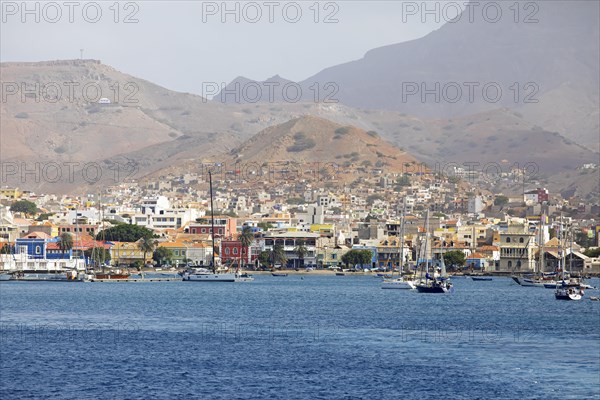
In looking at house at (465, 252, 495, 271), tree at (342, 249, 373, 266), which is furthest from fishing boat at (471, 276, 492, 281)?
tree at (342, 249, 373, 266)

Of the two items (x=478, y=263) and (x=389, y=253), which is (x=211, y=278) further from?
(x=478, y=263)

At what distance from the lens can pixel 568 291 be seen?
8638 cm

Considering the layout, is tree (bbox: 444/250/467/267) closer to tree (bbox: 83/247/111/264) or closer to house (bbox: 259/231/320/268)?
house (bbox: 259/231/320/268)

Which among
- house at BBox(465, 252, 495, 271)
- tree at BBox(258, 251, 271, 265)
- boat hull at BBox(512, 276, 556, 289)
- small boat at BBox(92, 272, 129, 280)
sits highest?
tree at BBox(258, 251, 271, 265)

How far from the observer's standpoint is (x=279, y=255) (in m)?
149

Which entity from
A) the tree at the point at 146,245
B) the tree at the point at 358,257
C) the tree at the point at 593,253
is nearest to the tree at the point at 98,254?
the tree at the point at 146,245

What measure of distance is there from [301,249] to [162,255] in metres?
15.1

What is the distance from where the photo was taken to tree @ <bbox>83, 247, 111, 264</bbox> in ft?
425

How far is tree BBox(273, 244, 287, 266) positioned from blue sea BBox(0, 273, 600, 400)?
2470 inches

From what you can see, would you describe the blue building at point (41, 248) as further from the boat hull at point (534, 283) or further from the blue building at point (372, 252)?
the boat hull at point (534, 283)

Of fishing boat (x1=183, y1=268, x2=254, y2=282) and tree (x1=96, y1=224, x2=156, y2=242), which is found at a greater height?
tree (x1=96, y1=224, x2=156, y2=242)

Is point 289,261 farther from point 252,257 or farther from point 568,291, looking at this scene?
point 568,291

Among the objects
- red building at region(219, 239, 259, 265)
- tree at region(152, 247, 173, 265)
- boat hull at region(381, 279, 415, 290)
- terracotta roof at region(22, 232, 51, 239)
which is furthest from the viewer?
red building at region(219, 239, 259, 265)

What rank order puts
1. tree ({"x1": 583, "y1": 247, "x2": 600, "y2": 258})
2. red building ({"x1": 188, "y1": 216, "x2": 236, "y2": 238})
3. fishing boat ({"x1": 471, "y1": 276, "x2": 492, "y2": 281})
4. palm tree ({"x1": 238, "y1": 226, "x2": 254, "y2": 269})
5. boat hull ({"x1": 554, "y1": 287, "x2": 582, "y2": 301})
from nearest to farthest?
boat hull ({"x1": 554, "y1": 287, "x2": 582, "y2": 301}) → fishing boat ({"x1": 471, "y1": 276, "x2": 492, "y2": 281}) → tree ({"x1": 583, "y1": 247, "x2": 600, "y2": 258}) → palm tree ({"x1": 238, "y1": 226, "x2": 254, "y2": 269}) → red building ({"x1": 188, "y1": 216, "x2": 236, "y2": 238})
